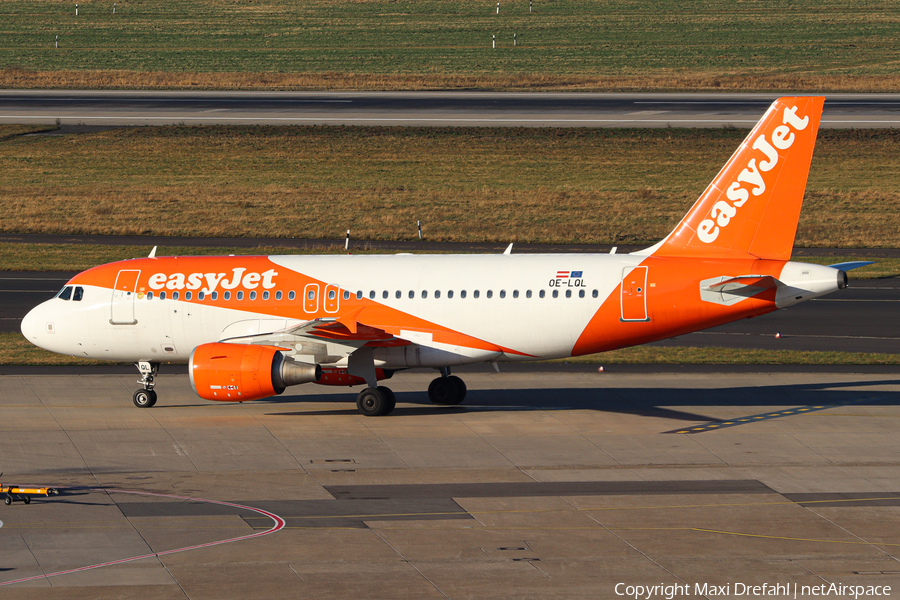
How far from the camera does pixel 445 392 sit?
32031mm

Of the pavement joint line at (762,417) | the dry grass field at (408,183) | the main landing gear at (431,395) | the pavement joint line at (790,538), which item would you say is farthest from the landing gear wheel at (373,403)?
the dry grass field at (408,183)

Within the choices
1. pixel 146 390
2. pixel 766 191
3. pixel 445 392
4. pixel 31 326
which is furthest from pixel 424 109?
pixel 766 191

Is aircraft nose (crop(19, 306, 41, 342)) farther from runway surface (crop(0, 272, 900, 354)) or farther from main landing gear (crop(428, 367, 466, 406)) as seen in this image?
main landing gear (crop(428, 367, 466, 406))

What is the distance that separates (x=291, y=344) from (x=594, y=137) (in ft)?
170

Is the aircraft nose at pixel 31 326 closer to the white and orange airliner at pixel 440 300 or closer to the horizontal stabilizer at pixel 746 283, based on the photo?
the white and orange airliner at pixel 440 300

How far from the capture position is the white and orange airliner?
28922 mm

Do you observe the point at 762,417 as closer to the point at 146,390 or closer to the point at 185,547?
the point at 185,547

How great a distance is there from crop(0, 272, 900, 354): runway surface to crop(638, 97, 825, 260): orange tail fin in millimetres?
11299

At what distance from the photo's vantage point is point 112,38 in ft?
433

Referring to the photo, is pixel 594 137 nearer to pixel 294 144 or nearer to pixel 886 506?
pixel 294 144

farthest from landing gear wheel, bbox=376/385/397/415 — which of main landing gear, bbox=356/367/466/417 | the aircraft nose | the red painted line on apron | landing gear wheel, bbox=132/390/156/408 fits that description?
the aircraft nose

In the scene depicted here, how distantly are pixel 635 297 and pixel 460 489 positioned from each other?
8165 millimetres

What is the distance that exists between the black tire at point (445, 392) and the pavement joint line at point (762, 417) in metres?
6.29

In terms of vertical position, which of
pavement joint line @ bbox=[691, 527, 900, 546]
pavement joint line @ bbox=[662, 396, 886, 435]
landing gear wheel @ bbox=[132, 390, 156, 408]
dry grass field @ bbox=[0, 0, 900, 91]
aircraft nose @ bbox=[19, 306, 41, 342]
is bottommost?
pavement joint line @ bbox=[691, 527, 900, 546]
